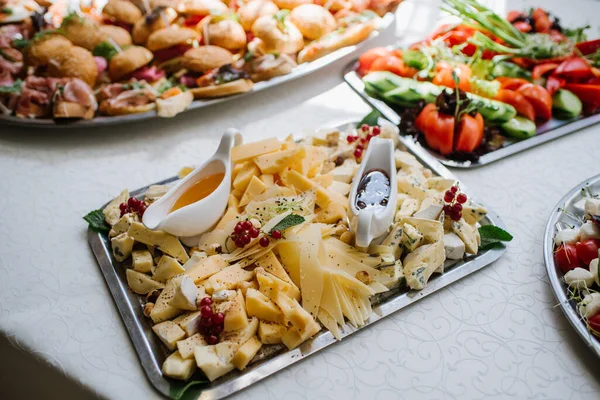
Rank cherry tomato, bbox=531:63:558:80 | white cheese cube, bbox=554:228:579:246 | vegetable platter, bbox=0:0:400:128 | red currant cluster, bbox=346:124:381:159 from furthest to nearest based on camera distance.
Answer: cherry tomato, bbox=531:63:558:80
vegetable platter, bbox=0:0:400:128
red currant cluster, bbox=346:124:381:159
white cheese cube, bbox=554:228:579:246

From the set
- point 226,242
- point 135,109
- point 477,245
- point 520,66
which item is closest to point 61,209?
point 135,109

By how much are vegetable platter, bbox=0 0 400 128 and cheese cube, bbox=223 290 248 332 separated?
41.9 inches

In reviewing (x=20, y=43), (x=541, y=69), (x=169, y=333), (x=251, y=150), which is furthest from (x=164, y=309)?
(x=541, y=69)

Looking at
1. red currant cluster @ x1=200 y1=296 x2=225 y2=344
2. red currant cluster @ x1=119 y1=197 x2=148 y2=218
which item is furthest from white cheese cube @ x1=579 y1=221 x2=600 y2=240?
red currant cluster @ x1=119 y1=197 x2=148 y2=218

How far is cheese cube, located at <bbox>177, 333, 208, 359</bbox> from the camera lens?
1194 millimetres

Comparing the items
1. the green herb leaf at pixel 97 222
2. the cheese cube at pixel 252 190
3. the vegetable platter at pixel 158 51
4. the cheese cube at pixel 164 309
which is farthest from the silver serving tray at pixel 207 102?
the cheese cube at pixel 164 309

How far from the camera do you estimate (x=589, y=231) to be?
145 cm

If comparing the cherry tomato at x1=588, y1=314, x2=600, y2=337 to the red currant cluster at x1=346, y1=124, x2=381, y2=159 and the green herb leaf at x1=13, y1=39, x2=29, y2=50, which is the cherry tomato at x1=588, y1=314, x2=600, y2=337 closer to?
the red currant cluster at x1=346, y1=124, x2=381, y2=159

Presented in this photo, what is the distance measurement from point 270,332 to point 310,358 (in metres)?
0.13

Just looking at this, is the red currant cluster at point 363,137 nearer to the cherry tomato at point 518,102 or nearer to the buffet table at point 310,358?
the buffet table at point 310,358

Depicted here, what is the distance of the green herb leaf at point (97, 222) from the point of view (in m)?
1.58

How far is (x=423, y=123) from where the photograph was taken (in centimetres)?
196

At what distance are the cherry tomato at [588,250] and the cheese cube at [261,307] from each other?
856mm

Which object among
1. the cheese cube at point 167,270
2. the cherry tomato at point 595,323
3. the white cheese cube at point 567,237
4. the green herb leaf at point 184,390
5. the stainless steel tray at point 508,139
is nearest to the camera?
the green herb leaf at point 184,390
